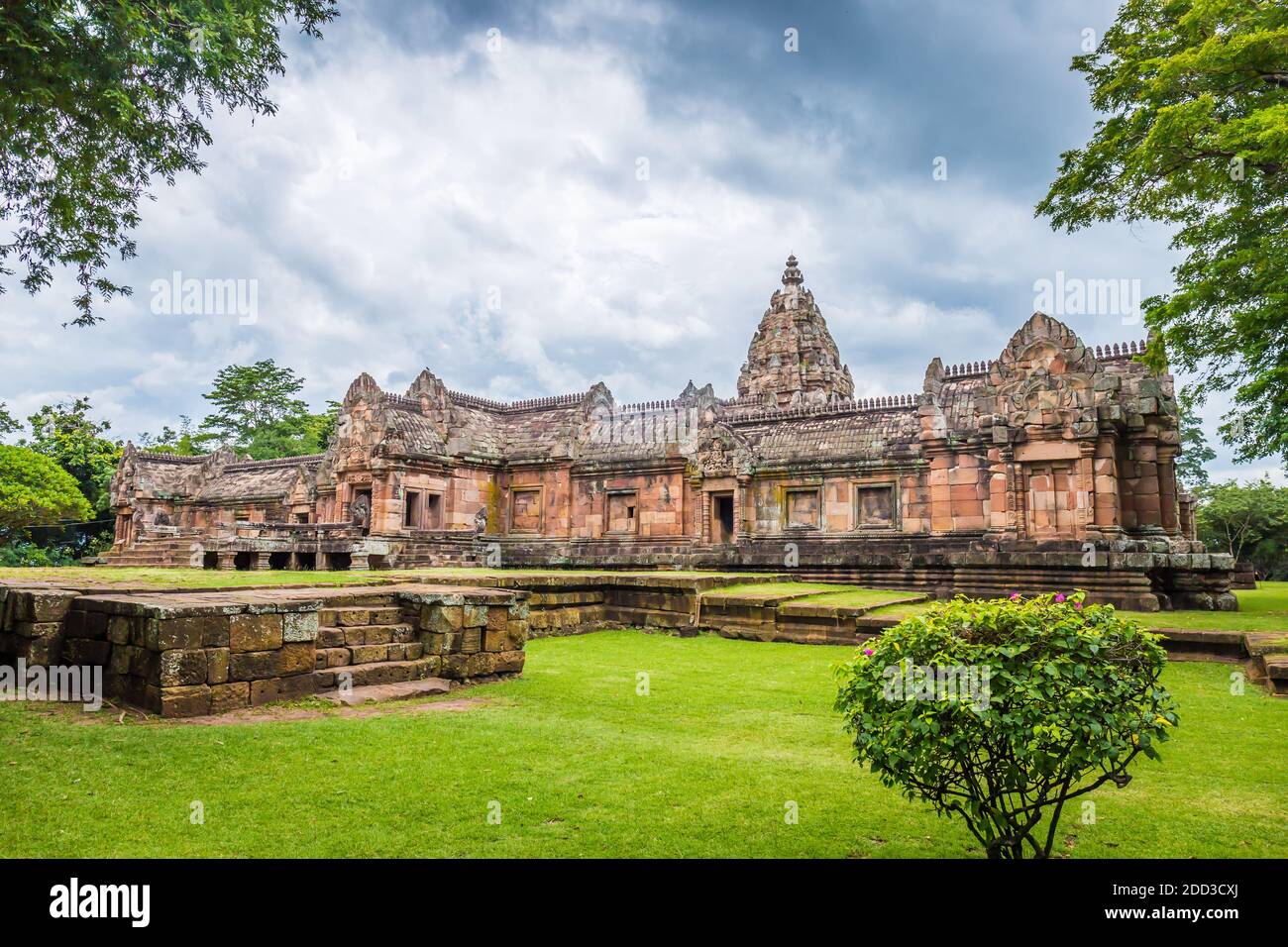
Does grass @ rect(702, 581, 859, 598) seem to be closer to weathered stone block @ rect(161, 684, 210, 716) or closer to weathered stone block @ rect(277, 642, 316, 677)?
weathered stone block @ rect(277, 642, 316, 677)

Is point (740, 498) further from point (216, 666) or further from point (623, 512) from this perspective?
point (216, 666)

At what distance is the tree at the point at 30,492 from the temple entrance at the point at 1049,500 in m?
35.8

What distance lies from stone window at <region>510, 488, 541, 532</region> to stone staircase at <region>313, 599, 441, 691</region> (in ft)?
60.1

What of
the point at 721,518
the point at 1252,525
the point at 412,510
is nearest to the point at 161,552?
the point at 412,510

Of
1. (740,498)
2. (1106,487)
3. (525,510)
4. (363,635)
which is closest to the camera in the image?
(363,635)

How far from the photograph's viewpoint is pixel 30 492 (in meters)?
30.5

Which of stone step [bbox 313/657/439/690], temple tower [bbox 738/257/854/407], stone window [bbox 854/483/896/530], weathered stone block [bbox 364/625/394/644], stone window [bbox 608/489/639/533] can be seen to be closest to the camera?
stone step [bbox 313/657/439/690]

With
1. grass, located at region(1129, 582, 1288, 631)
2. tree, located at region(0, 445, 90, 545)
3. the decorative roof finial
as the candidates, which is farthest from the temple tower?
tree, located at region(0, 445, 90, 545)

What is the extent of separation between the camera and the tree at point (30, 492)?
3034 cm

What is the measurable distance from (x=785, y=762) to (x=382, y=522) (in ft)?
68.4

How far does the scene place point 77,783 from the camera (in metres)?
4.23

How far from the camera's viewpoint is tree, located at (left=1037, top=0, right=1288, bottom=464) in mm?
10875

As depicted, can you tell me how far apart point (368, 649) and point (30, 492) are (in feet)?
105
